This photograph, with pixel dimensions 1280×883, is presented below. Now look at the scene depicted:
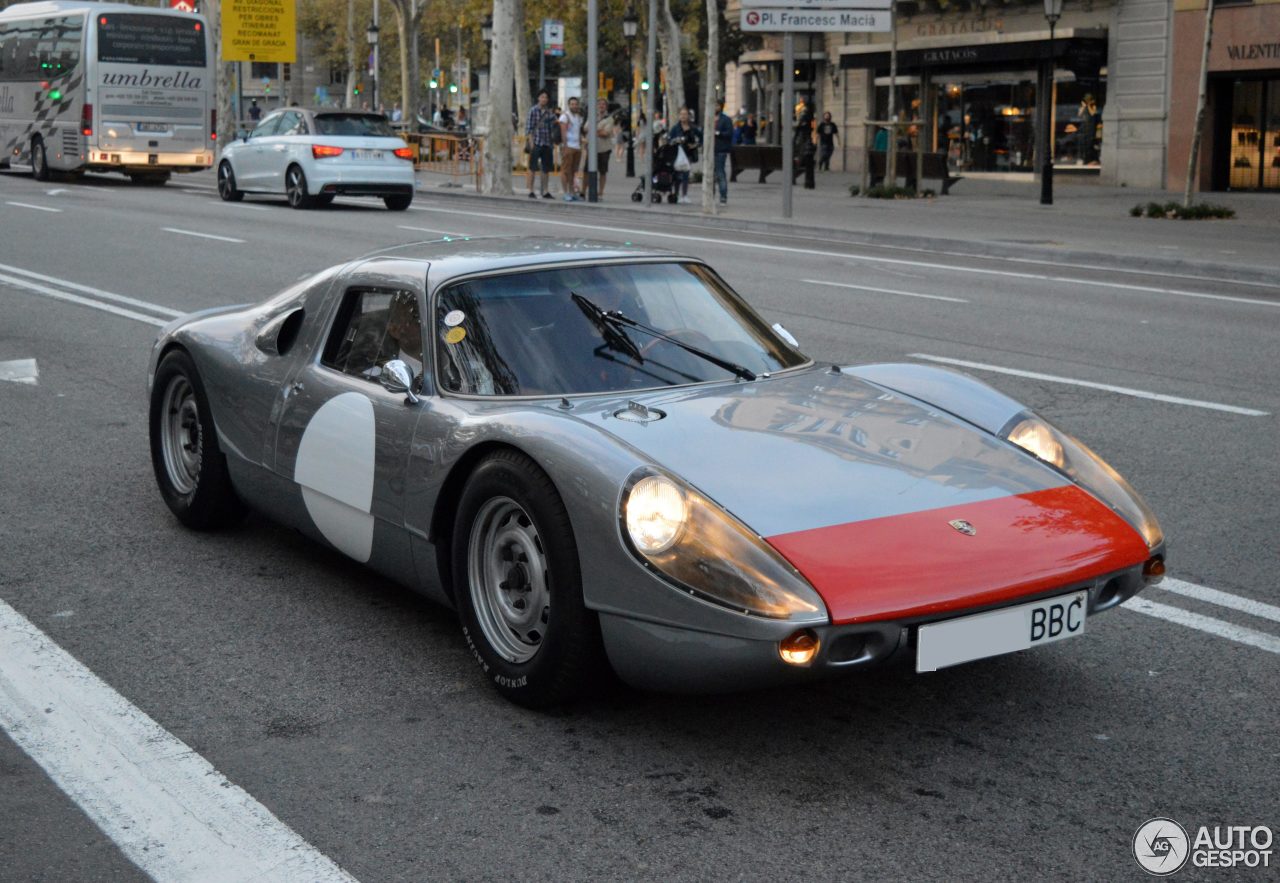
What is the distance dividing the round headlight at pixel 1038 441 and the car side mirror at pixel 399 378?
71.5 inches

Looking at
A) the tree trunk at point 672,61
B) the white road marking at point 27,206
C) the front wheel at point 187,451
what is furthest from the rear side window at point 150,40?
the front wheel at point 187,451

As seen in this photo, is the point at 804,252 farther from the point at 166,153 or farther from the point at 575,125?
the point at 166,153

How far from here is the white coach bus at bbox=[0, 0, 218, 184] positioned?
31469 mm

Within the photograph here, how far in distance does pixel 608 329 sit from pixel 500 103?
2807 cm

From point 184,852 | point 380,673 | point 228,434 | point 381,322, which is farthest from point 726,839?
point 228,434

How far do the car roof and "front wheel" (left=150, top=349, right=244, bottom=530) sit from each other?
98 centimetres

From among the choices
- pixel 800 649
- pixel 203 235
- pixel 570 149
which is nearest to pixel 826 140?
pixel 570 149

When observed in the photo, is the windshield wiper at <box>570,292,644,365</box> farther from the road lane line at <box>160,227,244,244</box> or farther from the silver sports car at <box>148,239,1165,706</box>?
the road lane line at <box>160,227,244,244</box>

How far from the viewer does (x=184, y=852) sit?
350cm

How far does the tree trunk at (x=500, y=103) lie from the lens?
31156 millimetres

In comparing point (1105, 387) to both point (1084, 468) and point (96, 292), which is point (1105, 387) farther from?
point (96, 292)

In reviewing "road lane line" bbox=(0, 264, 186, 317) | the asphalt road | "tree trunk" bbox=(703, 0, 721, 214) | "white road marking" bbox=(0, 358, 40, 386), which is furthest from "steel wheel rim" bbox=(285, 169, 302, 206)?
the asphalt road

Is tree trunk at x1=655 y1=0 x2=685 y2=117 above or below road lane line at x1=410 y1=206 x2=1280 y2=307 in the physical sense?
above

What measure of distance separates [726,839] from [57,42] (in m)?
32.2
